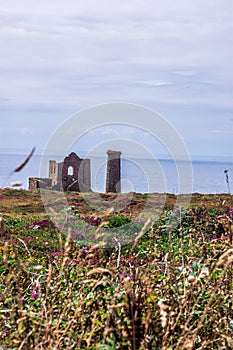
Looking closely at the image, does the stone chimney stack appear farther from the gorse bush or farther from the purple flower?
the gorse bush

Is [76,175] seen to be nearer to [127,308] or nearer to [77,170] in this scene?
[77,170]

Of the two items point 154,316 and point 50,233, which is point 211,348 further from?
point 50,233

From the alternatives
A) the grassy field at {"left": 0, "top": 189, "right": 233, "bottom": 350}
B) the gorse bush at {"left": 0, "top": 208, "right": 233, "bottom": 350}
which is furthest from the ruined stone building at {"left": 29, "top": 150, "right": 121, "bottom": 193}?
the gorse bush at {"left": 0, "top": 208, "right": 233, "bottom": 350}

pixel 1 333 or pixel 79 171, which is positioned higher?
pixel 79 171

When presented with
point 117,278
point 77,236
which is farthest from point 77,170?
point 117,278

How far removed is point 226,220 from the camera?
4.57 metres

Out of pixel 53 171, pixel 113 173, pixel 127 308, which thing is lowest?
pixel 127 308

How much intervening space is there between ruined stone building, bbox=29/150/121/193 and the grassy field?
231 inches

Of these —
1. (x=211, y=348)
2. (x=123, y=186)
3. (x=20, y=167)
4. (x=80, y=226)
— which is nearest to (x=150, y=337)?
(x=211, y=348)

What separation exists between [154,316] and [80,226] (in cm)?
970

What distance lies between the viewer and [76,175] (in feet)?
114

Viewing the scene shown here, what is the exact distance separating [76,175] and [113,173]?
2.45 m

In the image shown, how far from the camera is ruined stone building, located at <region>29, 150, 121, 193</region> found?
33.6m

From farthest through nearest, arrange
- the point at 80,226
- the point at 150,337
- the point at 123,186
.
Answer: the point at 123,186
the point at 80,226
the point at 150,337
